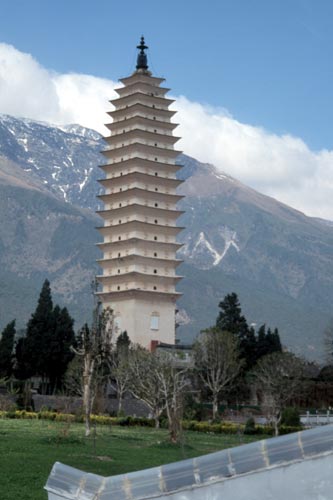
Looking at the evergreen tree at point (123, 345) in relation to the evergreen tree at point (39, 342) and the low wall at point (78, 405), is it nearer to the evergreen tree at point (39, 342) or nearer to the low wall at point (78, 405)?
the low wall at point (78, 405)

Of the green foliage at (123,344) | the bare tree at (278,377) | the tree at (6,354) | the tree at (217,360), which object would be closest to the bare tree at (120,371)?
the green foliage at (123,344)

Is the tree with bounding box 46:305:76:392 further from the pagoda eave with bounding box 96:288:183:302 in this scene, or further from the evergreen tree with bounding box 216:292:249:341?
the evergreen tree with bounding box 216:292:249:341

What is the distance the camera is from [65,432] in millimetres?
20047

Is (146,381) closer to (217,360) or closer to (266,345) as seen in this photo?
(217,360)

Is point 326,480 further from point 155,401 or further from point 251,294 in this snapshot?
point 251,294

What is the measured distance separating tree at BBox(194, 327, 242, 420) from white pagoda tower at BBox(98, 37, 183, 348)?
10053 millimetres

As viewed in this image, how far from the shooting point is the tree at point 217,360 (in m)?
40.0

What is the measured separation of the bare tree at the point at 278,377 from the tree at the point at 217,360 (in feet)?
4.83

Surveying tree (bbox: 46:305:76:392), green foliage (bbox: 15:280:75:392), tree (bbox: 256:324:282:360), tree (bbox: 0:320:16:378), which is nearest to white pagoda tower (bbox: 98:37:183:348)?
tree (bbox: 46:305:76:392)

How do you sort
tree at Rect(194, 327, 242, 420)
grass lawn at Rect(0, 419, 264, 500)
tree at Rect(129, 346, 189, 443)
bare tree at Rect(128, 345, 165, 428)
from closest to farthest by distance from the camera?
grass lawn at Rect(0, 419, 264, 500)
tree at Rect(129, 346, 189, 443)
bare tree at Rect(128, 345, 165, 428)
tree at Rect(194, 327, 242, 420)

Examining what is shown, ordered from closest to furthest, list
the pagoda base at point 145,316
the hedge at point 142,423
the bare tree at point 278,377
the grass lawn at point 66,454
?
the grass lawn at point 66,454
the hedge at point 142,423
the bare tree at point 278,377
the pagoda base at point 145,316

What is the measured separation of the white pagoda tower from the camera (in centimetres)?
5225

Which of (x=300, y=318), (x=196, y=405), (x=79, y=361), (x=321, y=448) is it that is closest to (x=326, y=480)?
(x=321, y=448)

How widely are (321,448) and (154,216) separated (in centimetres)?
4935
